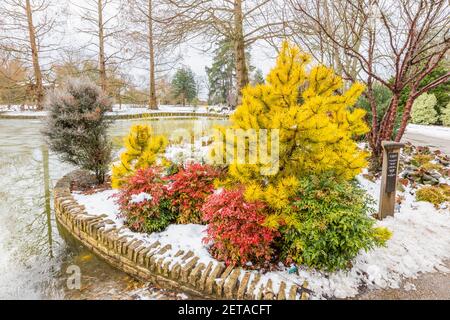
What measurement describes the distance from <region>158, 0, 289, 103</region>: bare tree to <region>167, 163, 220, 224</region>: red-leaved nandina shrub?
12.3 ft

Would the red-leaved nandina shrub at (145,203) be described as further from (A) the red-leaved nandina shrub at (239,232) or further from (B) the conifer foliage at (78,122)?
(B) the conifer foliage at (78,122)

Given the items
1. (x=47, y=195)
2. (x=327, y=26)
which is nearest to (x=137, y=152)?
(x=47, y=195)

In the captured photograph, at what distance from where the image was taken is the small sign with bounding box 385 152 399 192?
3.38m

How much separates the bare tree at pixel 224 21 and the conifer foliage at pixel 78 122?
2.33m

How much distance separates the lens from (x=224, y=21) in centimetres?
584

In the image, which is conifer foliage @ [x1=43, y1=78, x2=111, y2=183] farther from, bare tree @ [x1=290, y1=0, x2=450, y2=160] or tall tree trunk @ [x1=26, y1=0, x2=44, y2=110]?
tall tree trunk @ [x1=26, y1=0, x2=44, y2=110]

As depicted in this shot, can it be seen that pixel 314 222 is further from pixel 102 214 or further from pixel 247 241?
pixel 102 214

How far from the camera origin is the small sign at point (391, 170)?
11.1 feet

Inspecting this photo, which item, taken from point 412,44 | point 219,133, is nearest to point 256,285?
point 219,133

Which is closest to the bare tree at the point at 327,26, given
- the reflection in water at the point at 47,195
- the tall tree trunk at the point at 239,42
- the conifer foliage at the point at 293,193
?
the tall tree trunk at the point at 239,42

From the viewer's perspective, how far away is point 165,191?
3.17 meters

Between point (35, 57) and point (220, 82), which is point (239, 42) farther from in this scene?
point (220, 82)

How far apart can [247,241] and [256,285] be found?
36 cm

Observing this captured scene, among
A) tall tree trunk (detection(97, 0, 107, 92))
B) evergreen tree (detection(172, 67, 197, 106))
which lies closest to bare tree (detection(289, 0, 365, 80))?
tall tree trunk (detection(97, 0, 107, 92))
